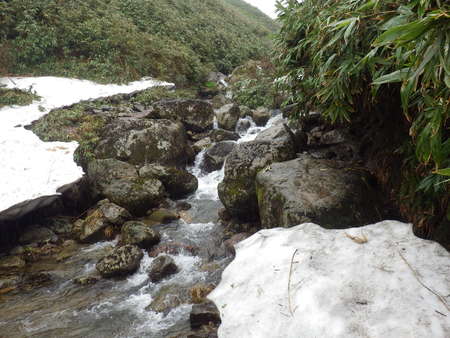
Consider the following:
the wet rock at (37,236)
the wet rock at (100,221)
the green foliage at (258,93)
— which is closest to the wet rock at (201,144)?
the green foliage at (258,93)

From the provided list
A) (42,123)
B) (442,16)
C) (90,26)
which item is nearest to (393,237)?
(442,16)

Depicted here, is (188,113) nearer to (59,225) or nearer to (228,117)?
(228,117)

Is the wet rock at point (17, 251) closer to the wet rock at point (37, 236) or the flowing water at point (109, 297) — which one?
the wet rock at point (37, 236)

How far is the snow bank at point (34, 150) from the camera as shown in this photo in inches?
261

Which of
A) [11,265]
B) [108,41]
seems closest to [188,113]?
[108,41]

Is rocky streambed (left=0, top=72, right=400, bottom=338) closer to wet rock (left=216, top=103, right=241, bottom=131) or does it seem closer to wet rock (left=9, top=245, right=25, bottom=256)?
wet rock (left=9, top=245, right=25, bottom=256)

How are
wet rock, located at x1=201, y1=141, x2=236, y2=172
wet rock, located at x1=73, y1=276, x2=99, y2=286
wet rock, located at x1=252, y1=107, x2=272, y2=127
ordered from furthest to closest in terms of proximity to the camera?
wet rock, located at x1=252, y1=107, x2=272, y2=127
wet rock, located at x1=201, y1=141, x2=236, y2=172
wet rock, located at x1=73, y1=276, x2=99, y2=286

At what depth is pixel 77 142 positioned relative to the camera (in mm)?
9000

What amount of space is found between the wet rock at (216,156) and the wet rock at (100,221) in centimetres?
338

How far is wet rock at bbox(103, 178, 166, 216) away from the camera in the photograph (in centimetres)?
742

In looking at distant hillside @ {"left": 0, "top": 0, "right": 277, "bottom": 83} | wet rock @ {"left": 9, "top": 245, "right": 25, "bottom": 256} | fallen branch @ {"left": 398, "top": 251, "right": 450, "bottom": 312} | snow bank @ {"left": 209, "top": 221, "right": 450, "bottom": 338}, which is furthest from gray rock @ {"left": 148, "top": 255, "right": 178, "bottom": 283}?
distant hillside @ {"left": 0, "top": 0, "right": 277, "bottom": 83}

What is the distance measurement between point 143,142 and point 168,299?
5.35 meters

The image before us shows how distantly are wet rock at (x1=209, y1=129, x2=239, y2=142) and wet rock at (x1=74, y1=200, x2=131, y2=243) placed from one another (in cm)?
493

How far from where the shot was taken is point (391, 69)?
2.85 metres
